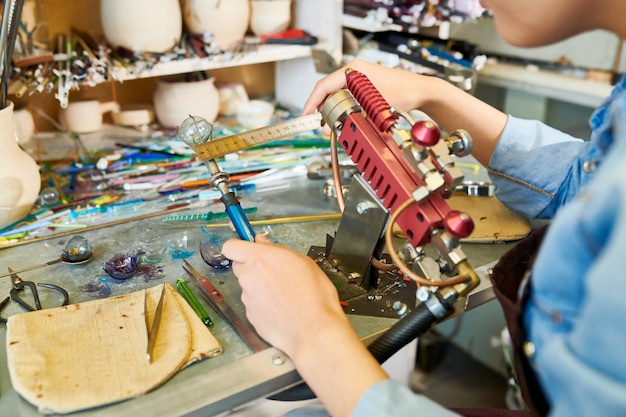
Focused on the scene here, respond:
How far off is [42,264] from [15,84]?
0.42 meters

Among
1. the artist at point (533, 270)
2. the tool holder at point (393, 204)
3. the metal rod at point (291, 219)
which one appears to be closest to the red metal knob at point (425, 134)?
the tool holder at point (393, 204)

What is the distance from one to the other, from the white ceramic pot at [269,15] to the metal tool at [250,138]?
1.80 feet

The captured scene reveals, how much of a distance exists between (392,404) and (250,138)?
1.87ft

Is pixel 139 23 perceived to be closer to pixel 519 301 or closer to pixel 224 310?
pixel 224 310

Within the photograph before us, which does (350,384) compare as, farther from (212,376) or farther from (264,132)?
(264,132)

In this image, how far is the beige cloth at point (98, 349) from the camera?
0.65 meters

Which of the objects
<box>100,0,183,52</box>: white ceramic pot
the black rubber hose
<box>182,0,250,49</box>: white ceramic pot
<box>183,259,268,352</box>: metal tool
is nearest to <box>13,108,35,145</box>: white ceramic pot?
<box>100,0,183,52</box>: white ceramic pot

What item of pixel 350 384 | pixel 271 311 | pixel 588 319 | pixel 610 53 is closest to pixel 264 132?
pixel 271 311

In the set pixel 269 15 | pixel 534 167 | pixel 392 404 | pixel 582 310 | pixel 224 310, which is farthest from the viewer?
pixel 269 15

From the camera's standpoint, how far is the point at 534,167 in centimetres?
100

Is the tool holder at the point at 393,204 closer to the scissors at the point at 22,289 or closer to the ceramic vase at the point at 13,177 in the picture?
the scissors at the point at 22,289

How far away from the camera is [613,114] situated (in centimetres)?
63

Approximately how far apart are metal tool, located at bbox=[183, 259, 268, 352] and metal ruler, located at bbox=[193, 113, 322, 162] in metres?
0.18

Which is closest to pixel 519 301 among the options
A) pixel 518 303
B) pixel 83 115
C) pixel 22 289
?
pixel 518 303
